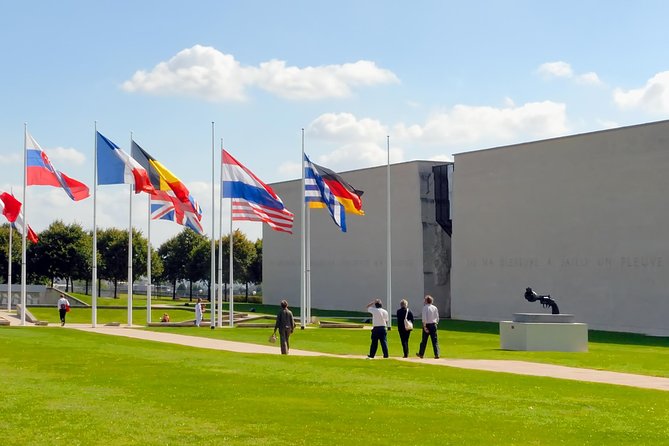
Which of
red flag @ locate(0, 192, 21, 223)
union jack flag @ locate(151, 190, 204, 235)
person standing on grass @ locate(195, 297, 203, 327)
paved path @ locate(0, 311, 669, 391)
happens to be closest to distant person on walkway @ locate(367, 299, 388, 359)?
paved path @ locate(0, 311, 669, 391)

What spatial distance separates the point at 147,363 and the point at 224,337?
15.7 meters

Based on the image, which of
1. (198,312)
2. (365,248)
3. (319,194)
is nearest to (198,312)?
(198,312)

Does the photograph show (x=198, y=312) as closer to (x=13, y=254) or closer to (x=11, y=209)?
(x=11, y=209)

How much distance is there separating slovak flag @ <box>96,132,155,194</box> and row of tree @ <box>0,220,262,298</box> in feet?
175

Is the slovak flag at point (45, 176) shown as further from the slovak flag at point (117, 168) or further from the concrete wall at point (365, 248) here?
the concrete wall at point (365, 248)

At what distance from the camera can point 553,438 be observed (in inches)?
540

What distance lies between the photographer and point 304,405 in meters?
16.6

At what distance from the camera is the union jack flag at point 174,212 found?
45.2 metres

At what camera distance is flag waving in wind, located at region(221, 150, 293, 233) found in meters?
43.7

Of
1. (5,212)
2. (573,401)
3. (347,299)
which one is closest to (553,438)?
(573,401)

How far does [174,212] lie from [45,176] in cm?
598

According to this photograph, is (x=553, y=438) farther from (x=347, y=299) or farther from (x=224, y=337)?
(x=347, y=299)

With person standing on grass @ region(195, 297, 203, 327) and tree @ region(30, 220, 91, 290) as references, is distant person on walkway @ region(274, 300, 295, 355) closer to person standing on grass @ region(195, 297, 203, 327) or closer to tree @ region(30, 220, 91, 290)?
person standing on grass @ region(195, 297, 203, 327)

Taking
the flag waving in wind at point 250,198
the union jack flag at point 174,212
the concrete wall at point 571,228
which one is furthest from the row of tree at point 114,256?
the flag waving in wind at point 250,198
